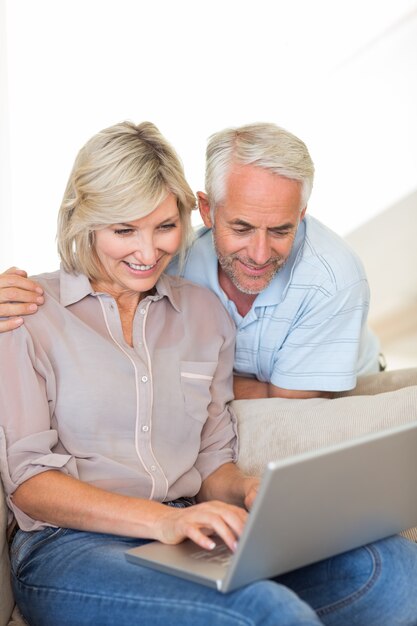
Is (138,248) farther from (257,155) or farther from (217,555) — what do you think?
(217,555)

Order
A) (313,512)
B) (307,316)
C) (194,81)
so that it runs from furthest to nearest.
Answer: (194,81)
(307,316)
(313,512)

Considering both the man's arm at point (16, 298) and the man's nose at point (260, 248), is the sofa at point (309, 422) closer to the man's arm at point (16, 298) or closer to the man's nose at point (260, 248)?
the man's nose at point (260, 248)

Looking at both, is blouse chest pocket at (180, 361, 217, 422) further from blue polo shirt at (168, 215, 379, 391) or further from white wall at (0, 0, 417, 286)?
white wall at (0, 0, 417, 286)

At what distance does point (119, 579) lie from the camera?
4.79ft

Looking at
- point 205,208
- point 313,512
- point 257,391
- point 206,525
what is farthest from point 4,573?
point 205,208

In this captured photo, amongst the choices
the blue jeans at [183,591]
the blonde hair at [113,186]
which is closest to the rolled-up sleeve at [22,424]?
the blue jeans at [183,591]

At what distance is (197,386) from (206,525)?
0.46 metres

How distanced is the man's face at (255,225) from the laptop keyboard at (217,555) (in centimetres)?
73

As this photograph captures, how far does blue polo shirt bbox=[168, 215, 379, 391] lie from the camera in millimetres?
2146

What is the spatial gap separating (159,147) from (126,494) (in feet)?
2.18

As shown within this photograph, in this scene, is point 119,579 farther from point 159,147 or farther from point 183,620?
point 159,147

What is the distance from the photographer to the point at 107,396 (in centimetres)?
175

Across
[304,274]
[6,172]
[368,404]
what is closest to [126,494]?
[368,404]

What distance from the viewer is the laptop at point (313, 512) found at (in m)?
1.24
